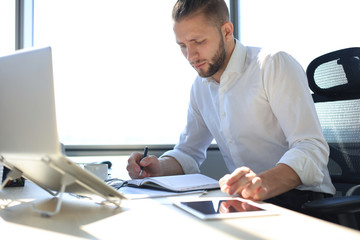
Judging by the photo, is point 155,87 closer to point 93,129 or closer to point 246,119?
point 93,129

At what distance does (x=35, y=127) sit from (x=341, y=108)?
3.91ft

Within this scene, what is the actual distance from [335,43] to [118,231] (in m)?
2.62

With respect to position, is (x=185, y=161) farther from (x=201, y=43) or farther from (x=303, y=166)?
(x=303, y=166)

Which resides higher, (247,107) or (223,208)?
(247,107)

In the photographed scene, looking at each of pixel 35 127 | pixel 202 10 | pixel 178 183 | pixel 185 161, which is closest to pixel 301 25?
pixel 202 10

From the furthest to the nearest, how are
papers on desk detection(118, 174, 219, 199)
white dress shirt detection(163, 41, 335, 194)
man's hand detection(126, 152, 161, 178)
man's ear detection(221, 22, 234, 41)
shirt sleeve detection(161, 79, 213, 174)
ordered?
shirt sleeve detection(161, 79, 213, 174), man's ear detection(221, 22, 234, 41), man's hand detection(126, 152, 161, 178), white dress shirt detection(163, 41, 335, 194), papers on desk detection(118, 174, 219, 199)

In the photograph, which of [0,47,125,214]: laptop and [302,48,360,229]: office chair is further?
[302,48,360,229]: office chair

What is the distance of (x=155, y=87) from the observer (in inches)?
110

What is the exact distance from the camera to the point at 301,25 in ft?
9.44

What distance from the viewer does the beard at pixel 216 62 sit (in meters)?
1.57

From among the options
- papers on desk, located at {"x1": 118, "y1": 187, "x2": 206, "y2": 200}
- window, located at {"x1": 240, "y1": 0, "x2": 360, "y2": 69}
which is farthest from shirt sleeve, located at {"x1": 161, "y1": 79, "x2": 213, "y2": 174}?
window, located at {"x1": 240, "y1": 0, "x2": 360, "y2": 69}

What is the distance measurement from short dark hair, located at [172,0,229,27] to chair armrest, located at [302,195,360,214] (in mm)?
881

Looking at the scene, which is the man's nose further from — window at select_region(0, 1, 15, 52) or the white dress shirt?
window at select_region(0, 1, 15, 52)

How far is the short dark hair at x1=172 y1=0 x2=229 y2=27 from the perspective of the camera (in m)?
1.50
